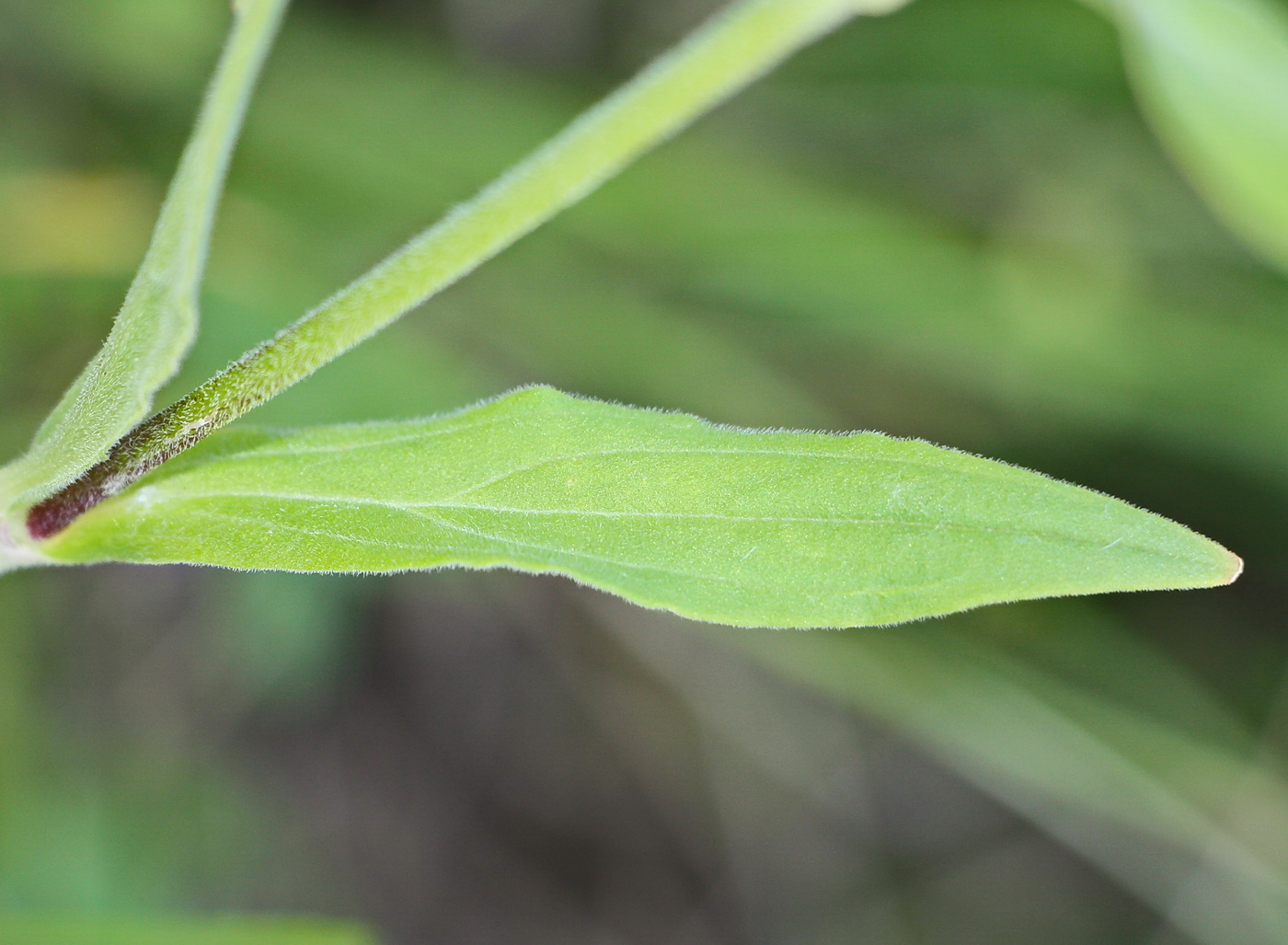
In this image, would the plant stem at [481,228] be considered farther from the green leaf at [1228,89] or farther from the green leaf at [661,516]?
the green leaf at [1228,89]

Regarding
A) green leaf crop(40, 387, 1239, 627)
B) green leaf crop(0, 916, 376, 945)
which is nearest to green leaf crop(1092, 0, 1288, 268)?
green leaf crop(40, 387, 1239, 627)

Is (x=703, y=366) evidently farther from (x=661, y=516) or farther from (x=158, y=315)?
(x=158, y=315)

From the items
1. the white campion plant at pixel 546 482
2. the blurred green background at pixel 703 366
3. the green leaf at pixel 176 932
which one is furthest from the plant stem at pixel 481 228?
the blurred green background at pixel 703 366

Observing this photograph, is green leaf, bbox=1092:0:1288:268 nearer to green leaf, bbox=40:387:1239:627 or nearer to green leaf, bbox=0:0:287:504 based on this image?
green leaf, bbox=40:387:1239:627

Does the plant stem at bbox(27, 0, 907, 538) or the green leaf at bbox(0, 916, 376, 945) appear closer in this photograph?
the plant stem at bbox(27, 0, 907, 538)

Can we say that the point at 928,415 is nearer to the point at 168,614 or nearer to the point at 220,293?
the point at 220,293

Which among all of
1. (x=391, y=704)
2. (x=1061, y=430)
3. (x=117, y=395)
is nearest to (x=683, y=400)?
(x=1061, y=430)

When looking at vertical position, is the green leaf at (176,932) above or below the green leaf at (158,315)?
below

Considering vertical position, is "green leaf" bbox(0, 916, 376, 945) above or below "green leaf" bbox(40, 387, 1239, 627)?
below
